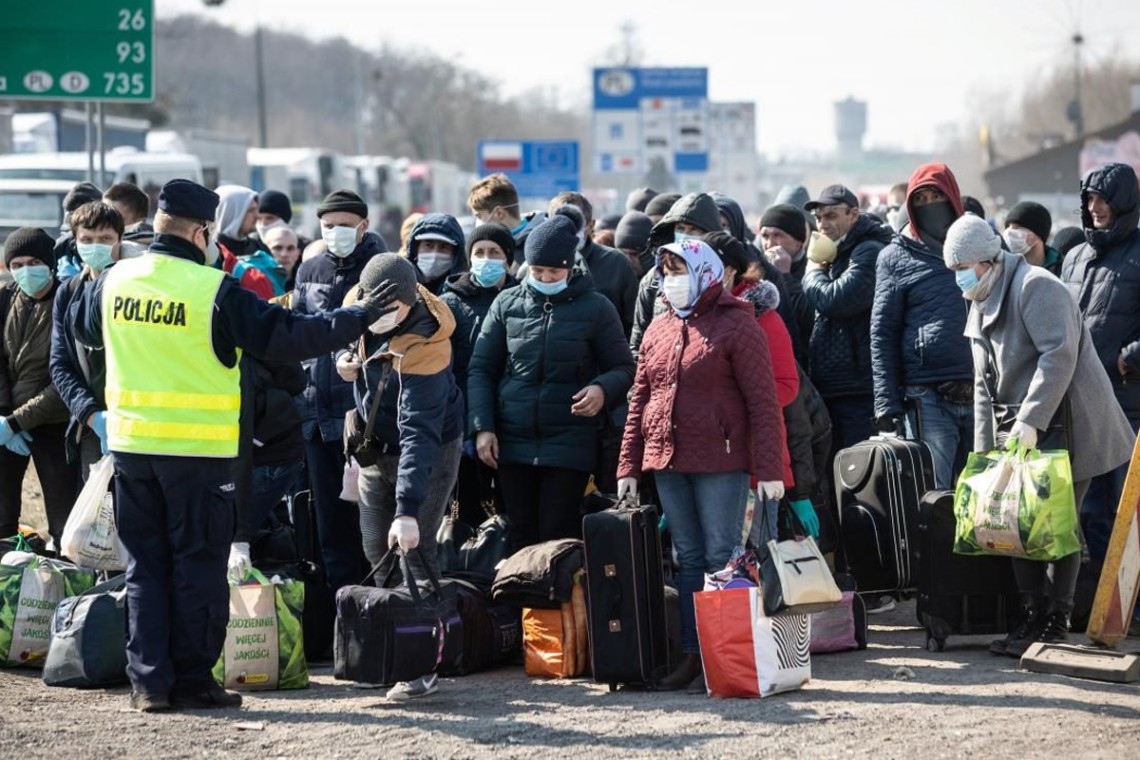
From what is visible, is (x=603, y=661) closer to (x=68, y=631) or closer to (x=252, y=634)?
(x=252, y=634)

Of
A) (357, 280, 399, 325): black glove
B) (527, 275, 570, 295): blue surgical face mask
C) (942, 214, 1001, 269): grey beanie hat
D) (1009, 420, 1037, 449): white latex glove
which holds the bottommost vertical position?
(1009, 420, 1037, 449): white latex glove

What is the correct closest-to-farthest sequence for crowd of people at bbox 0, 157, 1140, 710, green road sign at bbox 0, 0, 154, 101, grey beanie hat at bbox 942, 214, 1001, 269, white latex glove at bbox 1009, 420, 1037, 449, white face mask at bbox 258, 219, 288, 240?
crowd of people at bbox 0, 157, 1140, 710, white latex glove at bbox 1009, 420, 1037, 449, grey beanie hat at bbox 942, 214, 1001, 269, white face mask at bbox 258, 219, 288, 240, green road sign at bbox 0, 0, 154, 101

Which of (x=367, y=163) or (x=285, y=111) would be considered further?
(x=285, y=111)

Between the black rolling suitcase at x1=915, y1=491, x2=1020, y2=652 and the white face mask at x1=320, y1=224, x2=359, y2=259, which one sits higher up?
the white face mask at x1=320, y1=224, x2=359, y2=259

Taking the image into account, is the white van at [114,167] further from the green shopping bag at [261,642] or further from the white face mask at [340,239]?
the green shopping bag at [261,642]

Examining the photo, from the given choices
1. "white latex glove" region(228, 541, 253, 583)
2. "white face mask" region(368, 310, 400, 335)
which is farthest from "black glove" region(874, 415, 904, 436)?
"white latex glove" region(228, 541, 253, 583)

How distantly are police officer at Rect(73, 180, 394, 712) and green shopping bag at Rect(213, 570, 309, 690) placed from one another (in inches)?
15.8

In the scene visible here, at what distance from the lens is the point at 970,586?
335 inches

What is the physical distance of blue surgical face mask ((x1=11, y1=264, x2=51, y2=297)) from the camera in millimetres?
9305

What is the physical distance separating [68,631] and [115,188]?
3.24 m

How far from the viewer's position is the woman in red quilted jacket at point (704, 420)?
7602 millimetres

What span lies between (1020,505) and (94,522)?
422cm

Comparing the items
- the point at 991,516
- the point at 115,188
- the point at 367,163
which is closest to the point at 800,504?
the point at 991,516

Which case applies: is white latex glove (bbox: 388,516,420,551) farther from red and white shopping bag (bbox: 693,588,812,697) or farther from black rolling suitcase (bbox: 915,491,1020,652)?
black rolling suitcase (bbox: 915,491,1020,652)
